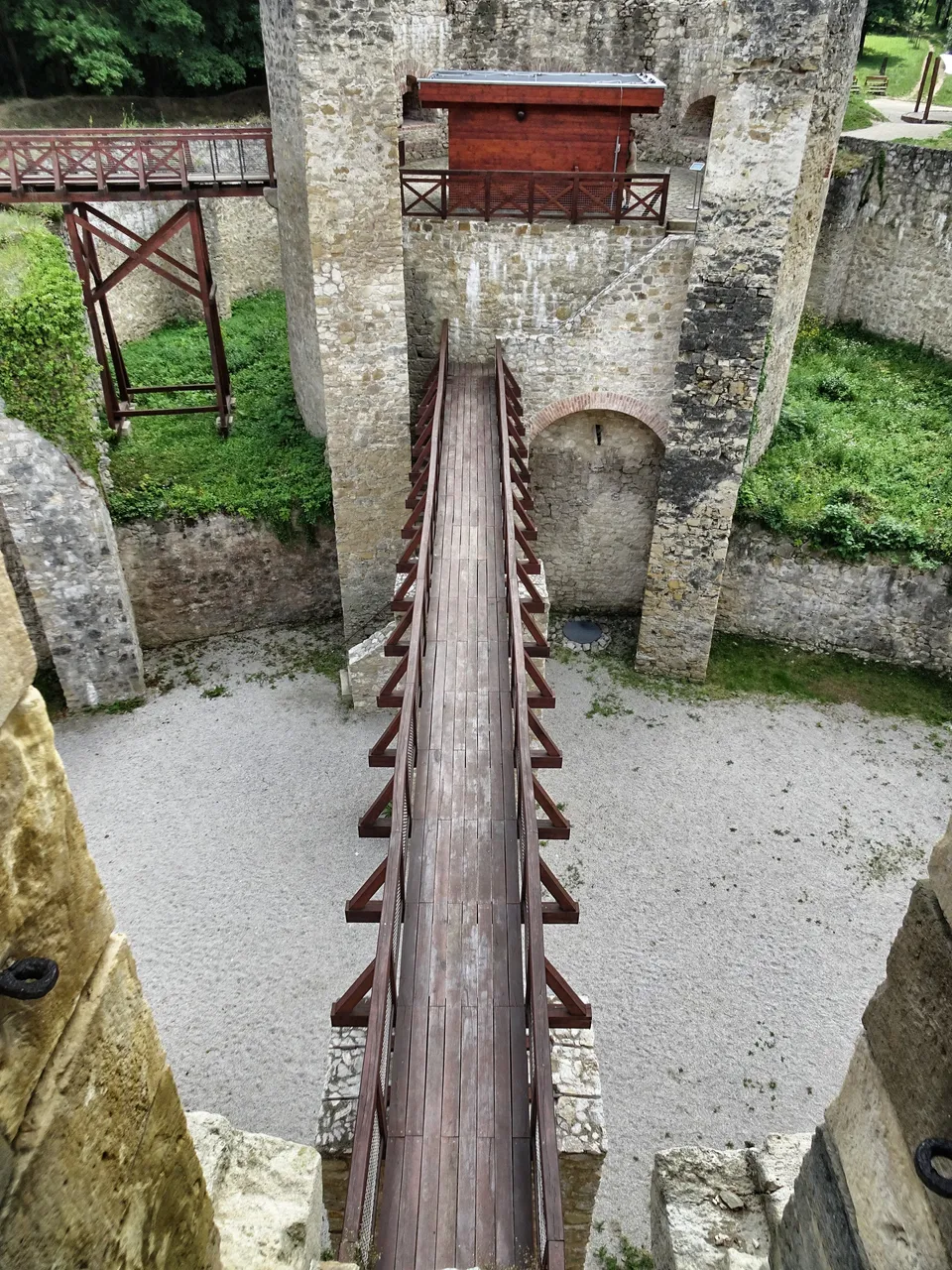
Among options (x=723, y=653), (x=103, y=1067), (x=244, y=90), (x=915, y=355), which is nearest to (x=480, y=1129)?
(x=103, y=1067)

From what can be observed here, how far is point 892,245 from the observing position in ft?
47.2

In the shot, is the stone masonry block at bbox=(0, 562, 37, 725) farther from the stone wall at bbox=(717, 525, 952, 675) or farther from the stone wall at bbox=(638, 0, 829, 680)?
the stone wall at bbox=(717, 525, 952, 675)

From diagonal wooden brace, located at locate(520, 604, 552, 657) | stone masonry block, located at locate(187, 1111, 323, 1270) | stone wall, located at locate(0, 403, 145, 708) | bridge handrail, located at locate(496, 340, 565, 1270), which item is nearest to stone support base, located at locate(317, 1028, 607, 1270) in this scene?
bridge handrail, located at locate(496, 340, 565, 1270)

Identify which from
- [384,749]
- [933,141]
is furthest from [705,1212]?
[933,141]

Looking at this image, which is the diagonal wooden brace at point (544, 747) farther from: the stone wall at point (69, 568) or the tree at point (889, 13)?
the tree at point (889, 13)

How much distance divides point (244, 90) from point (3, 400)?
1400 cm

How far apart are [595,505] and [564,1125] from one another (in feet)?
27.1

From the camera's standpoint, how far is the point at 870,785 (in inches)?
372

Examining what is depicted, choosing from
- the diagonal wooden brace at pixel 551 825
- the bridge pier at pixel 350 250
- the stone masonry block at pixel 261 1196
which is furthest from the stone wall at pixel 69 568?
the stone masonry block at pixel 261 1196

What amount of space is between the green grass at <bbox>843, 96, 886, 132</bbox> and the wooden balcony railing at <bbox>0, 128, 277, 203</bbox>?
13023 mm

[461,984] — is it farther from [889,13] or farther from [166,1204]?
[889,13]

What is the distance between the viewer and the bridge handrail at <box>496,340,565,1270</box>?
3.21 meters

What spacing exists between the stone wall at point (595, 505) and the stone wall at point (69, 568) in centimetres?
533

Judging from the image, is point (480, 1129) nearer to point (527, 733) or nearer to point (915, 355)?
point (527, 733)
